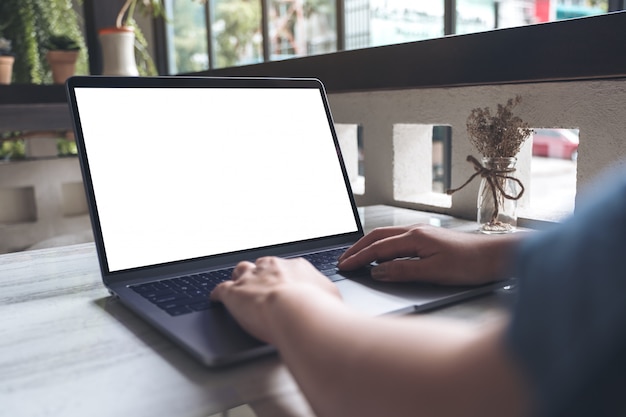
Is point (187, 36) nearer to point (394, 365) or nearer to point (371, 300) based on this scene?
point (371, 300)

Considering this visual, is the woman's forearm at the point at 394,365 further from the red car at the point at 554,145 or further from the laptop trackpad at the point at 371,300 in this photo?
the red car at the point at 554,145

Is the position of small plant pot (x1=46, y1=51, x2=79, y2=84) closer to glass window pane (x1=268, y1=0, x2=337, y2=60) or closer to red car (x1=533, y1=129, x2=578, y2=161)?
glass window pane (x1=268, y1=0, x2=337, y2=60)

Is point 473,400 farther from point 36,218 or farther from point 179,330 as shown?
point 36,218

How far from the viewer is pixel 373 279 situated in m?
0.76

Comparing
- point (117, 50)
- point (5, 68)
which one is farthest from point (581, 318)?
point (5, 68)

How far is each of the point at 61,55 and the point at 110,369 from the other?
2.95 m

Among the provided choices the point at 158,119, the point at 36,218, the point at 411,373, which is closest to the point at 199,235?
the point at 158,119

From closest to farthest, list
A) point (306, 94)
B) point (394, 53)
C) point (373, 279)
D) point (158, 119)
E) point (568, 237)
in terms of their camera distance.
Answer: point (568, 237), point (373, 279), point (158, 119), point (306, 94), point (394, 53)

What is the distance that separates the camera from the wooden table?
0.49m

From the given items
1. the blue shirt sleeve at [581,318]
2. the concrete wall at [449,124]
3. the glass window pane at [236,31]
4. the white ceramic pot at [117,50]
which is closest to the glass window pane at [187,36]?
the glass window pane at [236,31]

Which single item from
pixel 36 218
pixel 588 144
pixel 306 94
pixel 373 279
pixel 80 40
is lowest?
pixel 36 218

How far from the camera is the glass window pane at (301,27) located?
204 inches

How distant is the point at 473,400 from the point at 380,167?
1.28 meters

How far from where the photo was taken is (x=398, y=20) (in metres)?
3.79
